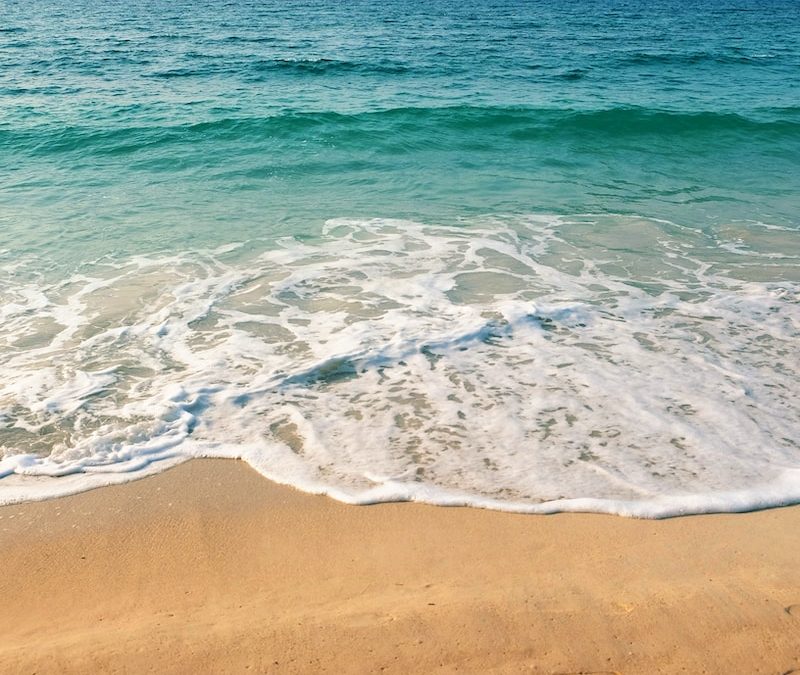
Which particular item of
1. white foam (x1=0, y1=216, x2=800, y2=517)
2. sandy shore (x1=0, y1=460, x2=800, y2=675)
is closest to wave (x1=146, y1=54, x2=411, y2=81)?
white foam (x1=0, y1=216, x2=800, y2=517)

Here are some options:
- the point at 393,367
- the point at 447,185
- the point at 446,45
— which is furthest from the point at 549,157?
the point at 446,45

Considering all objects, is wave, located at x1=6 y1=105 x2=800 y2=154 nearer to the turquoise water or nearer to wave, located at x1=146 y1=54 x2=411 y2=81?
the turquoise water

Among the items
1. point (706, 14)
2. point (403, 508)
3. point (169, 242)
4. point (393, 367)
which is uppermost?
point (403, 508)

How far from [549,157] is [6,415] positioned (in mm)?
10552

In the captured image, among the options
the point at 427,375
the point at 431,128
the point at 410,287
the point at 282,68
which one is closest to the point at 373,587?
the point at 427,375

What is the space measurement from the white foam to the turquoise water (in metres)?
0.02

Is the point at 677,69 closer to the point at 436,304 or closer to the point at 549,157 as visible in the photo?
the point at 549,157

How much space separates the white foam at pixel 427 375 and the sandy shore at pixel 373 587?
8.8 inches

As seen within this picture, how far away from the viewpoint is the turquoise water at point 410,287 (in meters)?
4.03

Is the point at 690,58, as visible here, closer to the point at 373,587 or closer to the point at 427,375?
the point at 427,375

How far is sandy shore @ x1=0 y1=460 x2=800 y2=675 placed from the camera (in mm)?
2518

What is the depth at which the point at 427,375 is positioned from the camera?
4.95 metres

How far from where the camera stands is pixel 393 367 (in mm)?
5066

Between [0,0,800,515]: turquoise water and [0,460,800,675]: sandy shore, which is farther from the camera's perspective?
[0,0,800,515]: turquoise water
